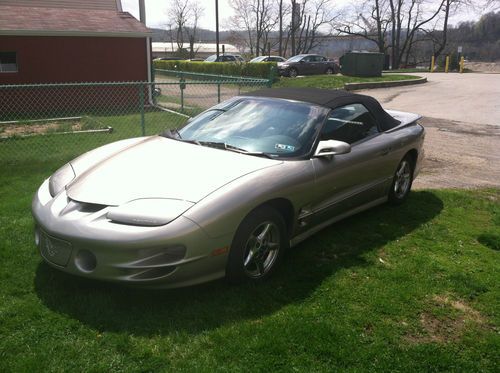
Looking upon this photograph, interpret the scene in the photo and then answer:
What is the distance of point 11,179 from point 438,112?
1128 centimetres

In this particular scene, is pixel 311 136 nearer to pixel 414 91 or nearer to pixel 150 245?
pixel 150 245

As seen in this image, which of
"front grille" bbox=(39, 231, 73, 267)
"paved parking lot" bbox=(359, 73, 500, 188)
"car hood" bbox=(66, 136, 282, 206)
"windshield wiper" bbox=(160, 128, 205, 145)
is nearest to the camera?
"front grille" bbox=(39, 231, 73, 267)

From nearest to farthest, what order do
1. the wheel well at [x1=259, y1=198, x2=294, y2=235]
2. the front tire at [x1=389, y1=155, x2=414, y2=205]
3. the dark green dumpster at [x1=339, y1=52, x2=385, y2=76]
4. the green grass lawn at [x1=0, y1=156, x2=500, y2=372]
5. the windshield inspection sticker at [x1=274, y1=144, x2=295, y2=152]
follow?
the green grass lawn at [x1=0, y1=156, x2=500, y2=372] < the wheel well at [x1=259, y1=198, x2=294, y2=235] < the windshield inspection sticker at [x1=274, y1=144, x2=295, y2=152] < the front tire at [x1=389, y1=155, x2=414, y2=205] < the dark green dumpster at [x1=339, y1=52, x2=385, y2=76]

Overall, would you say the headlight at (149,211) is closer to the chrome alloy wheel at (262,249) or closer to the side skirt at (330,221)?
the chrome alloy wheel at (262,249)

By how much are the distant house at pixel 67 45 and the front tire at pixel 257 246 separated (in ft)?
47.7

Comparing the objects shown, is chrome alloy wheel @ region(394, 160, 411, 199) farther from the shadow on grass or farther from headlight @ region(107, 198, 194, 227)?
headlight @ region(107, 198, 194, 227)

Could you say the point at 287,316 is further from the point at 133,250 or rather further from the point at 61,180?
the point at 61,180

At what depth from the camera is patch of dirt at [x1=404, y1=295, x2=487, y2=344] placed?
117 inches

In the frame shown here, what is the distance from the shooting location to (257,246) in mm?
3424

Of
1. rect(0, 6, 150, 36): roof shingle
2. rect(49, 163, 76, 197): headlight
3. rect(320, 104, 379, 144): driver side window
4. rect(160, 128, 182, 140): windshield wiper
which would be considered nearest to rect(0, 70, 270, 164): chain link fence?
rect(0, 6, 150, 36): roof shingle

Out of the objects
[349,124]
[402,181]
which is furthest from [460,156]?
[349,124]

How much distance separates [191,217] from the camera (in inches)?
117

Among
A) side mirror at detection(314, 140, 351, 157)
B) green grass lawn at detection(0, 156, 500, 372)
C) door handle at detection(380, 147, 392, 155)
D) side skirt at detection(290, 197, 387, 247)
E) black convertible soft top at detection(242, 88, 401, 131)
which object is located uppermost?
black convertible soft top at detection(242, 88, 401, 131)

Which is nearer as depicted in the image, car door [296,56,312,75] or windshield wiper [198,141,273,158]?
windshield wiper [198,141,273,158]
